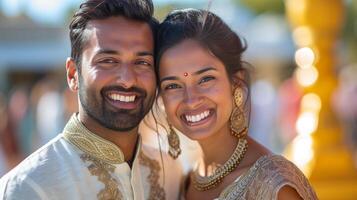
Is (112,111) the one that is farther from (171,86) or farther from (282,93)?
(282,93)

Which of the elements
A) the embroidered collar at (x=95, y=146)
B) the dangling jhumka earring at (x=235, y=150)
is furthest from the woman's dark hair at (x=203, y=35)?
the embroidered collar at (x=95, y=146)

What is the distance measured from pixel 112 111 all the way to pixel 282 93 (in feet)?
22.4

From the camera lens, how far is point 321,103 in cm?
435

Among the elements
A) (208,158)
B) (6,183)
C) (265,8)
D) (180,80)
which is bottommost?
(6,183)

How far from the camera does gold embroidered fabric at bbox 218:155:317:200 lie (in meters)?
2.91

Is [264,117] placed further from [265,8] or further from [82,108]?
[265,8]

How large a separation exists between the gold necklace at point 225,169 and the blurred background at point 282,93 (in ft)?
1.06

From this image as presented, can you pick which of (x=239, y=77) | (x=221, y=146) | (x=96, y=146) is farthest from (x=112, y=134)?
(x=239, y=77)

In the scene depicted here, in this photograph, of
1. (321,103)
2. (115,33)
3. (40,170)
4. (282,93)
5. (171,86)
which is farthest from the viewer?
(282,93)

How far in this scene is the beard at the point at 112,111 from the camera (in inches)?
118

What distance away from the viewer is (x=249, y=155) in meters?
3.15

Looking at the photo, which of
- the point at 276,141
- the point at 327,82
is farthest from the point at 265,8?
the point at 327,82

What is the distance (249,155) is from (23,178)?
86 centimetres

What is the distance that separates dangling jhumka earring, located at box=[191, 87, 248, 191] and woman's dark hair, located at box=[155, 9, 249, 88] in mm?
108
